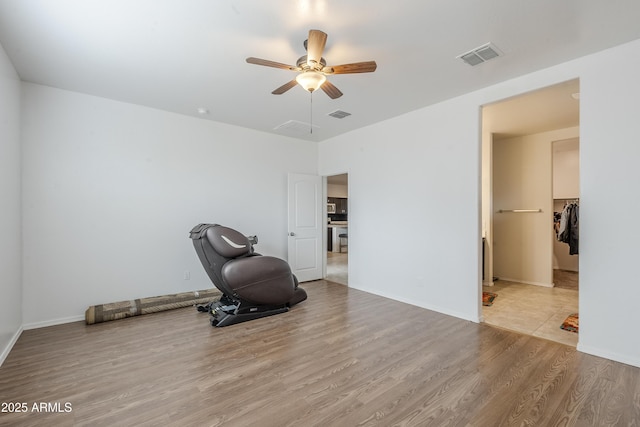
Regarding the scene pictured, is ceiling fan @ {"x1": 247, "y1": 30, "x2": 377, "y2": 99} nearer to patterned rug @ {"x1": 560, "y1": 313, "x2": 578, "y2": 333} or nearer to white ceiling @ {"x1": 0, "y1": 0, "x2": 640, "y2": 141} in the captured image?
white ceiling @ {"x1": 0, "y1": 0, "x2": 640, "y2": 141}

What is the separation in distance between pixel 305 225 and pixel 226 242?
2429 millimetres

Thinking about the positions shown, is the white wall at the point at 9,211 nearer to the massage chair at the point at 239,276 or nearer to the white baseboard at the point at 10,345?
the white baseboard at the point at 10,345

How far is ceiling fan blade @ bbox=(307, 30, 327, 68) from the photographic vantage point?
84.9 inches

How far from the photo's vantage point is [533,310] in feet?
12.9

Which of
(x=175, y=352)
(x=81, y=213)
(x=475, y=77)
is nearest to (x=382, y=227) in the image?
(x=475, y=77)

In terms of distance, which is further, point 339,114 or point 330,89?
point 339,114

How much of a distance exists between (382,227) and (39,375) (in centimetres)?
420

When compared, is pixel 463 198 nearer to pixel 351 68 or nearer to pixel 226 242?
pixel 351 68

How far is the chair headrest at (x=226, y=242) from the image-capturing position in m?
3.41

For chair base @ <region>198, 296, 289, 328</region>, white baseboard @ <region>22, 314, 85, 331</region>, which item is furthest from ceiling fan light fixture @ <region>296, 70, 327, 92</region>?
white baseboard @ <region>22, 314, 85, 331</region>

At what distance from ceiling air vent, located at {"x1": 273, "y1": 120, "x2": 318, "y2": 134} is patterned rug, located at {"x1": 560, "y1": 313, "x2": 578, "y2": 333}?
434 cm

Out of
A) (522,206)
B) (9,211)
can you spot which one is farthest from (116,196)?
A: (522,206)

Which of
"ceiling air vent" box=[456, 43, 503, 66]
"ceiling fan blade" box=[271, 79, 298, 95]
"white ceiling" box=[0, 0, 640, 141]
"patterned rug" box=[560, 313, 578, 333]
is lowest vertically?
"patterned rug" box=[560, 313, 578, 333]

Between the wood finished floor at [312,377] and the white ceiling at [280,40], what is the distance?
278 cm
